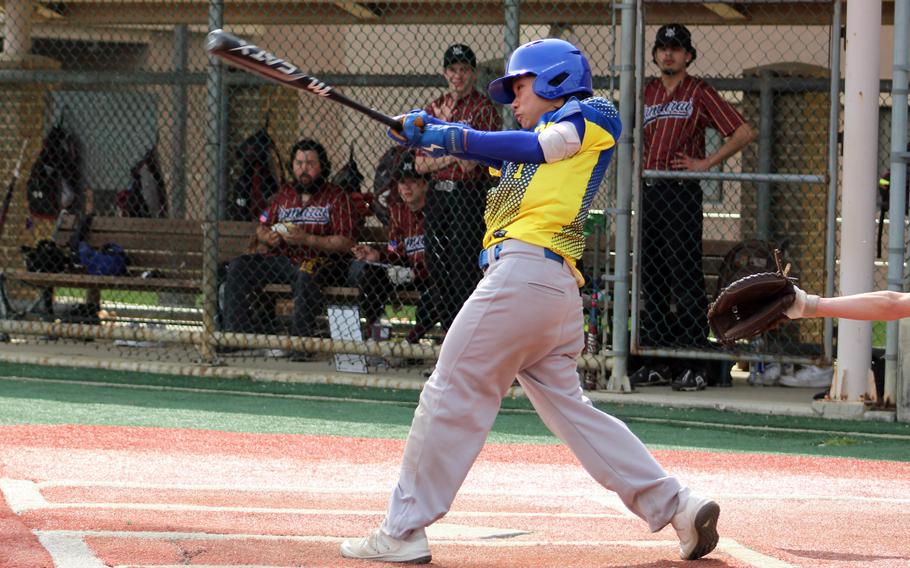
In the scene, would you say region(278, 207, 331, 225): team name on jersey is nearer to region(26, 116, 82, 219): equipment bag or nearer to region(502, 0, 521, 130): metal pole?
region(502, 0, 521, 130): metal pole

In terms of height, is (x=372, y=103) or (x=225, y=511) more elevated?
(x=372, y=103)

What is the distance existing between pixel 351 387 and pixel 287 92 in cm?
426

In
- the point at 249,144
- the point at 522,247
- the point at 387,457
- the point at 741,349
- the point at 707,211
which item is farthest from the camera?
the point at 707,211

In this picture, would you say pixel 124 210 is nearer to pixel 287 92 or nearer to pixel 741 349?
pixel 287 92

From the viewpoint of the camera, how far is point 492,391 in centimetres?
420

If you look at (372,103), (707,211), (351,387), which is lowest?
(351,387)

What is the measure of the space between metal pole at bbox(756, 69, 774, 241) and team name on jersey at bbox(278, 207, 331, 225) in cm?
324

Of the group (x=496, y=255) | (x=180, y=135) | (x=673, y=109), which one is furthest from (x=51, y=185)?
(x=496, y=255)

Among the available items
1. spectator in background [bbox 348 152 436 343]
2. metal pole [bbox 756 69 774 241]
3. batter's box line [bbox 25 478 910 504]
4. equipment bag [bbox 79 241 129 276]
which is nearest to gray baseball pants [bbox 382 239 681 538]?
batter's box line [bbox 25 478 910 504]

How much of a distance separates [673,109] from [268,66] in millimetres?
4886

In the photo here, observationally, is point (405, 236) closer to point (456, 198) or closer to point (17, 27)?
point (456, 198)

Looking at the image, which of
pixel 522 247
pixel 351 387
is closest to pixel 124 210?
pixel 351 387

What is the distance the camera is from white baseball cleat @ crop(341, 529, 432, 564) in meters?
4.06

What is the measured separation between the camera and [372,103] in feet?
45.3
